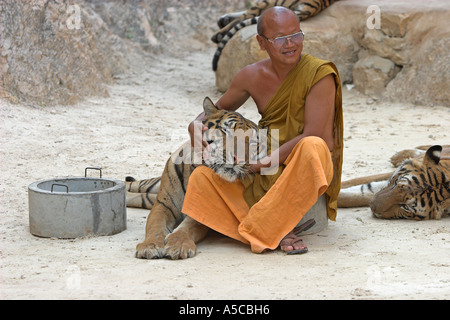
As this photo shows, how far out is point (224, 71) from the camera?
9.27 metres

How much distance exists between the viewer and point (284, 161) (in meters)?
3.67

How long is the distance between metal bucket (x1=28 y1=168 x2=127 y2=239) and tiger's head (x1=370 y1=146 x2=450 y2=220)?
5.55 ft

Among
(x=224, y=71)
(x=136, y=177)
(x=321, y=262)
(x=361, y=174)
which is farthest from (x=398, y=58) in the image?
(x=321, y=262)

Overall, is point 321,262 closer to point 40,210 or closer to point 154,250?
point 154,250

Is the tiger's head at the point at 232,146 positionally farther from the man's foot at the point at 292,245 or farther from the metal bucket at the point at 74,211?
the metal bucket at the point at 74,211

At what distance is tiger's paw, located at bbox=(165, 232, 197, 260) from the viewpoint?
3.48 metres

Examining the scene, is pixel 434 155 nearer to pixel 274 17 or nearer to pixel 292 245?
pixel 292 245

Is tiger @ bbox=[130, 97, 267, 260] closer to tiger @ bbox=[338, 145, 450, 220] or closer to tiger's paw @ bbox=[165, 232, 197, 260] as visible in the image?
tiger's paw @ bbox=[165, 232, 197, 260]

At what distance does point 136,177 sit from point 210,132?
1868mm

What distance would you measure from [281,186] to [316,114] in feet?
1.52

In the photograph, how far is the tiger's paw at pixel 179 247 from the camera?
3.48 meters

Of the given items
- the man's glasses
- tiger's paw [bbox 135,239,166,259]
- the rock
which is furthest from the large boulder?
tiger's paw [bbox 135,239,166,259]

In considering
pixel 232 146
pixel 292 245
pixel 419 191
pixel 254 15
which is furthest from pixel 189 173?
pixel 254 15

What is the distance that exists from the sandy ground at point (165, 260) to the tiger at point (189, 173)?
94 mm
